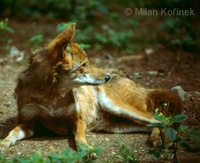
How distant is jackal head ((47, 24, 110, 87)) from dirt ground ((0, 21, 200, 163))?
2.70 ft

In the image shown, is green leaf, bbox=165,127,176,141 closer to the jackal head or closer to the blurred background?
the jackal head

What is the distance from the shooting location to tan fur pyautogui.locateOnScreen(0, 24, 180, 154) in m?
5.31

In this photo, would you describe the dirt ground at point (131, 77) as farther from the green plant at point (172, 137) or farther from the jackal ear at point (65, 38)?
the jackal ear at point (65, 38)

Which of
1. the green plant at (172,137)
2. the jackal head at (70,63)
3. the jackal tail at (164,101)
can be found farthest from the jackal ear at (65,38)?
the jackal tail at (164,101)

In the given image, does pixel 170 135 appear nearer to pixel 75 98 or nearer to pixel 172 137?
pixel 172 137

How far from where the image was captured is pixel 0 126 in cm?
613

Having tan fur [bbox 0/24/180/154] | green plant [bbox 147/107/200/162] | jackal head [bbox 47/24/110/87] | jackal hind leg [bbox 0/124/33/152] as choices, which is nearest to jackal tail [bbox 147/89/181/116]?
tan fur [bbox 0/24/180/154]

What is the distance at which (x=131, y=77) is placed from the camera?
8.20 metres

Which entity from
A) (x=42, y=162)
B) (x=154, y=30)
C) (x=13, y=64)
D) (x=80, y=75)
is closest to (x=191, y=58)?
(x=154, y=30)

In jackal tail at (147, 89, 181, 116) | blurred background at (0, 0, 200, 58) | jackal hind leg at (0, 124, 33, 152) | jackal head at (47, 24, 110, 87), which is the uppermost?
blurred background at (0, 0, 200, 58)

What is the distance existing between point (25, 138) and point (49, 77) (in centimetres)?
95

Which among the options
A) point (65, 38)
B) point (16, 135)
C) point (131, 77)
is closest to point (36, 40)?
point (131, 77)

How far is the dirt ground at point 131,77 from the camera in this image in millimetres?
5211

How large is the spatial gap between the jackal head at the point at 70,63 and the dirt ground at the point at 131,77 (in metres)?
0.82
